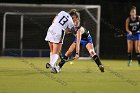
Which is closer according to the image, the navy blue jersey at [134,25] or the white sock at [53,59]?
the white sock at [53,59]

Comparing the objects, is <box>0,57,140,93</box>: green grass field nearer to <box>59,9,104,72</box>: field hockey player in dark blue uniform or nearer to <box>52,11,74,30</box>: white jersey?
<box>59,9,104,72</box>: field hockey player in dark blue uniform

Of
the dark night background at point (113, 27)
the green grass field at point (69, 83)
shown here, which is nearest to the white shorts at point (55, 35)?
the green grass field at point (69, 83)

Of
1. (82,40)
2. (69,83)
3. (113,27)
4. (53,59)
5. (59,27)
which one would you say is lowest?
(69,83)

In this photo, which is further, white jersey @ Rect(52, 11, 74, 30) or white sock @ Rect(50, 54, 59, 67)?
white jersey @ Rect(52, 11, 74, 30)

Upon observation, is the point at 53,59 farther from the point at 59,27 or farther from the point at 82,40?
the point at 82,40

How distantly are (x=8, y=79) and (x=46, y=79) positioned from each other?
28.0 inches

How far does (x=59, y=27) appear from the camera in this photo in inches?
440

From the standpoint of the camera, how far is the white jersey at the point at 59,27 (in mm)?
11109

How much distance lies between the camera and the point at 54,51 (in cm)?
1112

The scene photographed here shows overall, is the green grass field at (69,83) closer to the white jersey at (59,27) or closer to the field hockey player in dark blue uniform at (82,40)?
the field hockey player in dark blue uniform at (82,40)

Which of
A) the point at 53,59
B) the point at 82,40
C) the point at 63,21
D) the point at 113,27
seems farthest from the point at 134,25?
the point at 113,27

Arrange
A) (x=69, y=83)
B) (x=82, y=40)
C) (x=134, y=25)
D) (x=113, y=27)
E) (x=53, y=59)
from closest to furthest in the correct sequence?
(x=69, y=83), (x=53, y=59), (x=82, y=40), (x=134, y=25), (x=113, y=27)

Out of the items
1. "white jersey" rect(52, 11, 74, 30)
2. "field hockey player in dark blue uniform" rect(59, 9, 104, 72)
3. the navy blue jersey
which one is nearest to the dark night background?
the navy blue jersey

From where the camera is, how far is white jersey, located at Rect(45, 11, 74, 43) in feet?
36.4
